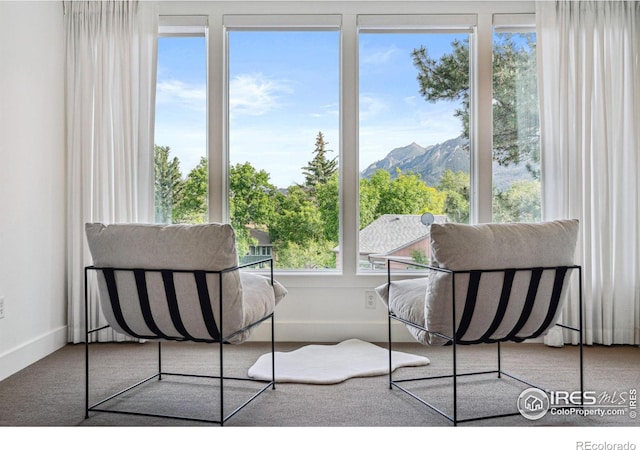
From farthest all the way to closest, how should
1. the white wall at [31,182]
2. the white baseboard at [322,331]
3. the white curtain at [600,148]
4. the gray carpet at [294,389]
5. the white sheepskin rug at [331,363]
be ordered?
the white baseboard at [322,331]
the white curtain at [600,148]
the white wall at [31,182]
the white sheepskin rug at [331,363]
the gray carpet at [294,389]

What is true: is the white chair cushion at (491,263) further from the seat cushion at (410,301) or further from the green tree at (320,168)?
the green tree at (320,168)

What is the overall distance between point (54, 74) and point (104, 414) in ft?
8.08

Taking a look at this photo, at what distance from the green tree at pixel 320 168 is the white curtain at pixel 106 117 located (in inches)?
45.6

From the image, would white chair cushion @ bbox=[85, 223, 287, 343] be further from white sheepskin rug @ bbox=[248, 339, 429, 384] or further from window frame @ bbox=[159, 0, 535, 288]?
window frame @ bbox=[159, 0, 535, 288]

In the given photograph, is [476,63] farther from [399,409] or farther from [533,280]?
[399,409]

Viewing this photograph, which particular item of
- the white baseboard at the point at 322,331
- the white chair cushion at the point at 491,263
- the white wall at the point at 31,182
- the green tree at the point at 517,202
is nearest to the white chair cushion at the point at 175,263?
the white chair cushion at the point at 491,263

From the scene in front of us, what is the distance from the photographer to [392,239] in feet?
13.9

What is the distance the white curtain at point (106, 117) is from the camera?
4035mm

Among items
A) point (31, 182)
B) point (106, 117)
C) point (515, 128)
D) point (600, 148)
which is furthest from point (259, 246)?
point (600, 148)

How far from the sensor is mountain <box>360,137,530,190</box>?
425 centimetres

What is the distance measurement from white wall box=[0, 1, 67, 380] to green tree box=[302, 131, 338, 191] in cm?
176

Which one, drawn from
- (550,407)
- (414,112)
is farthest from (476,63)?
(550,407)

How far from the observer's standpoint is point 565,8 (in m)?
3.99

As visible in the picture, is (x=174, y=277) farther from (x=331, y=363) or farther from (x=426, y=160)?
(x=426, y=160)
